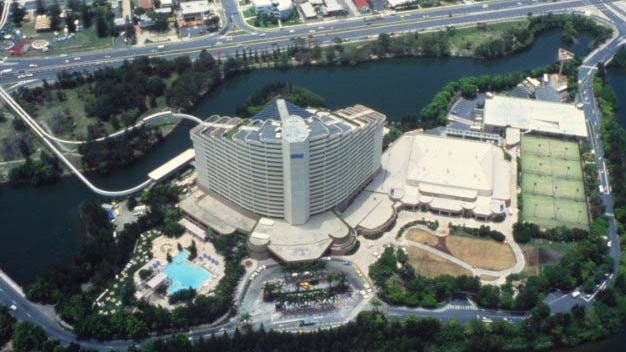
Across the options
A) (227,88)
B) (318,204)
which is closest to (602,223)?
(318,204)

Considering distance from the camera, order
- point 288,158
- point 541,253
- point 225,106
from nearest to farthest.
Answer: point 288,158 < point 541,253 < point 225,106

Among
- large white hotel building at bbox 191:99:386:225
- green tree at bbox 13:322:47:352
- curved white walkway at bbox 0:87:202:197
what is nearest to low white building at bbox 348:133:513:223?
large white hotel building at bbox 191:99:386:225

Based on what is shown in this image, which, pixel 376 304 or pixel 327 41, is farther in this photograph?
pixel 327 41

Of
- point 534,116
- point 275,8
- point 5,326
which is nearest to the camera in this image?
point 5,326

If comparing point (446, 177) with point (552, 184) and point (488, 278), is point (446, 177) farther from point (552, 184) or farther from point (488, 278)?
point (488, 278)

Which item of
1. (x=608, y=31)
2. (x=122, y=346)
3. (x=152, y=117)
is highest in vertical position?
(x=608, y=31)

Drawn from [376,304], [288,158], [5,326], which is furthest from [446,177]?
[5,326]

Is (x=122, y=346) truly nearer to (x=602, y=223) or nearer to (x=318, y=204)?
(x=318, y=204)
